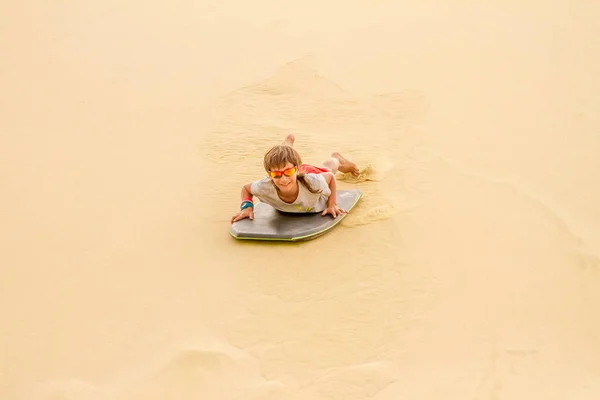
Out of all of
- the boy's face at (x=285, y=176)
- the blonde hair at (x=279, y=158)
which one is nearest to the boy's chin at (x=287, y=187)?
the boy's face at (x=285, y=176)

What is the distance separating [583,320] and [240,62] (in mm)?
3342

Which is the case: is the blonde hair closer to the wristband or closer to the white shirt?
the white shirt

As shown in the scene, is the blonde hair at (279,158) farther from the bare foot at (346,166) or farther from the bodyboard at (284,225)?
the bare foot at (346,166)

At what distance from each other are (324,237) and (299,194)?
0.25 metres

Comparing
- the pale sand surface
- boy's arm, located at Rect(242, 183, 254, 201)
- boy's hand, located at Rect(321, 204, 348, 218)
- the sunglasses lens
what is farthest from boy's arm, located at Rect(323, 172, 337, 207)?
boy's arm, located at Rect(242, 183, 254, 201)

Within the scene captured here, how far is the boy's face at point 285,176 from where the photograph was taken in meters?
3.11

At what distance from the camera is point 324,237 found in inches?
129

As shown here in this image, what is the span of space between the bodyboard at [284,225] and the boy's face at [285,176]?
0.20 meters

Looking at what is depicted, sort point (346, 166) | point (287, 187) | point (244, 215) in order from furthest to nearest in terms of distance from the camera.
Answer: point (346, 166)
point (244, 215)
point (287, 187)

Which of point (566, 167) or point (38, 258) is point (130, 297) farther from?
point (566, 167)

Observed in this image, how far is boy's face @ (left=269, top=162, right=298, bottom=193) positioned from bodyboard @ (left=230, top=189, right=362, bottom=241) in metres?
0.20

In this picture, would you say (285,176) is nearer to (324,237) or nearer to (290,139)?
(324,237)

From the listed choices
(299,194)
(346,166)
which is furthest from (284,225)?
(346,166)

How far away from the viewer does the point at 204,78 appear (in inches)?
192
